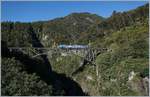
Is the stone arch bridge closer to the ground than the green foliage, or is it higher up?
higher up

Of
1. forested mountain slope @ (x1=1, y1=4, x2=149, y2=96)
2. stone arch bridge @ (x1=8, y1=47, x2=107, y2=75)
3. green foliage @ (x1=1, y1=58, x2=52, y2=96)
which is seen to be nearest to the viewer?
green foliage @ (x1=1, y1=58, x2=52, y2=96)

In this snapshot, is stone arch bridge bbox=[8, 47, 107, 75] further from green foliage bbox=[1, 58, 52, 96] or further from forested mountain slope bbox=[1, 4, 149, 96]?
green foliage bbox=[1, 58, 52, 96]

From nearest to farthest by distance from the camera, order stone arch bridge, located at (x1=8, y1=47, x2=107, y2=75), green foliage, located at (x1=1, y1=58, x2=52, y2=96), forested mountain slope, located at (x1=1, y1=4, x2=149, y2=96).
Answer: green foliage, located at (x1=1, y1=58, x2=52, y2=96)
forested mountain slope, located at (x1=1, y1=4, x2=149, y2=96)
stone arch bridge, located at (x1=8, y1=47, x2=107, y2=75)

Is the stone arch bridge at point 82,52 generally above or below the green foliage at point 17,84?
above

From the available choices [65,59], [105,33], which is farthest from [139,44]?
[105,33]

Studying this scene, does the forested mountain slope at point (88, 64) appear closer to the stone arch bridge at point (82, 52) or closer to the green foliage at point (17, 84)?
the green foliage at point (17, 84)

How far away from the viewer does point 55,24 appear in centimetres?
5812

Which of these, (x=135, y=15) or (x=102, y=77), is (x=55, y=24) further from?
(x=102, y=77)

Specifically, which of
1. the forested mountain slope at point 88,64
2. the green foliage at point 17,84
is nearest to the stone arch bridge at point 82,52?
the forested mountain slope at point 88,64

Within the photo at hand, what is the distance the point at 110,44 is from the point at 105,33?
330 inches

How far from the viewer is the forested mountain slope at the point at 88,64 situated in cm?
1412

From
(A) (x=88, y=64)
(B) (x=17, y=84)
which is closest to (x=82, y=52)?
(A) (x=88, y=64)

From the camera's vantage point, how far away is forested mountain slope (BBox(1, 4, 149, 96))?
14.1 m

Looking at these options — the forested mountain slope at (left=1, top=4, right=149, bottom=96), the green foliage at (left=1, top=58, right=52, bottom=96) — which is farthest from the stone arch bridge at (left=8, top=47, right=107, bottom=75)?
the green foliage at (left=1, top=58, right=52, bottom=96)
